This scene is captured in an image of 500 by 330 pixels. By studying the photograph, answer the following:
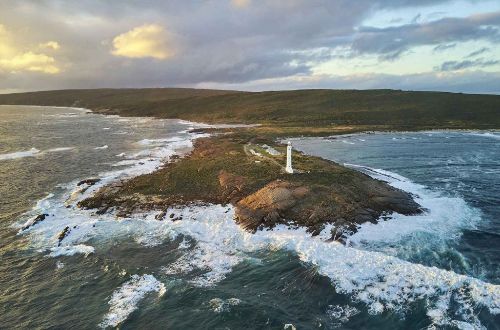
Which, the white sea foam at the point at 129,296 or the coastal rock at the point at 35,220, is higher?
the coastal rock at the point at 35,220

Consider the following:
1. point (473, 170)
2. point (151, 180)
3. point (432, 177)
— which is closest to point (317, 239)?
point (151, 180)

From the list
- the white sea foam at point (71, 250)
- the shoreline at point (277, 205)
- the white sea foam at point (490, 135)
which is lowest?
the white sea foam at point (490, 135)

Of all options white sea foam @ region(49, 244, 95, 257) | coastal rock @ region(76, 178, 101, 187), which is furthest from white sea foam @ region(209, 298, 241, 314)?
coastal rock @ region(76, 178, 101, 187)

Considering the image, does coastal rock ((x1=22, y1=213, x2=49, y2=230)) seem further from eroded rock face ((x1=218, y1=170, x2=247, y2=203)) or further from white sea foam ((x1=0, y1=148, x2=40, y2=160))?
white sea foam ((x1=0, y1=148, x2=40, y2=160))

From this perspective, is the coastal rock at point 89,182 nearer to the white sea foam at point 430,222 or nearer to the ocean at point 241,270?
the ocean at point 241,270

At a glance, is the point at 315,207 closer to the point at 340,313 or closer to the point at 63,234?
the point at 340,313

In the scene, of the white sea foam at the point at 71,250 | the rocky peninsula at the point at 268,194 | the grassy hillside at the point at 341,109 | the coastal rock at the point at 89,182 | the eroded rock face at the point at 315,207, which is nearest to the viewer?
the white sea foam at the point at 71,250

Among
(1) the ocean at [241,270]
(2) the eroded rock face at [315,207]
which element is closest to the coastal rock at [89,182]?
(1) the ocean at [241,270]
